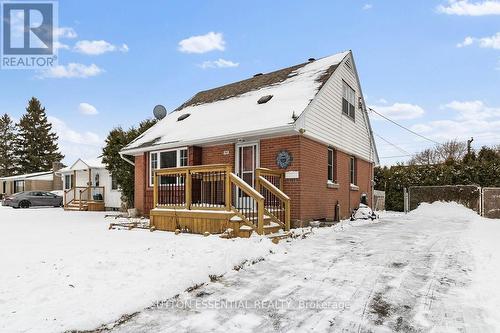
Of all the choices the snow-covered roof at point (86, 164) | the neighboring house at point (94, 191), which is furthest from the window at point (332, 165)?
the snow-covered roof at point (86, 164)

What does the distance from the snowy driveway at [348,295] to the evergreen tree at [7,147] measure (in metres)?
60.2

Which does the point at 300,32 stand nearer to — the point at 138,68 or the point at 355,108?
the point at 355,108

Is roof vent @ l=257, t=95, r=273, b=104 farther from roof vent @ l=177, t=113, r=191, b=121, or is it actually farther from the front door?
roof vent @ l=177, t=113, r=191, b=121

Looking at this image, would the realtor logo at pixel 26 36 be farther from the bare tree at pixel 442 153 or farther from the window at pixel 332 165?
the bare tree at pixel 442 153

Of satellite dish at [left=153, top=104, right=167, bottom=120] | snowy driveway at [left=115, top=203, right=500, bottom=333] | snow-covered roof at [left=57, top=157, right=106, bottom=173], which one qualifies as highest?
satellite dish at [left=153, top=104, right=167, bottom=120]

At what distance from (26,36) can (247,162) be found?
Result: 405 inches

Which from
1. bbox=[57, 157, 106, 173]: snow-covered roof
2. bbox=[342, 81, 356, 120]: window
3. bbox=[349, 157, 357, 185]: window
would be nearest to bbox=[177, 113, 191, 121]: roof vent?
bbox=[342, 81, 356, 120]: window

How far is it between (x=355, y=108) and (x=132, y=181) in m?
12.4

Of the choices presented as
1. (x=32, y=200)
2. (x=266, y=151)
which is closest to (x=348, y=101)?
(x=266, y=151)

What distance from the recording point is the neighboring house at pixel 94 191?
2367 centimetres

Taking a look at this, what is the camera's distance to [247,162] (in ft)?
40.6

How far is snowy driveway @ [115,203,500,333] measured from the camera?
3791 mm

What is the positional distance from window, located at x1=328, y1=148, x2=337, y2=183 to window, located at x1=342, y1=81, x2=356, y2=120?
7.14 feet

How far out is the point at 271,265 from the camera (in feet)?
21.1
